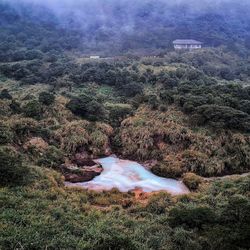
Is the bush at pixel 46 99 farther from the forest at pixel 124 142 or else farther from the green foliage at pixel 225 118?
the green foliage at pixel 225 118

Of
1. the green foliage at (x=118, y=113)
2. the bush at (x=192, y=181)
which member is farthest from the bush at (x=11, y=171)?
the green foliage at (x=118, y=113)

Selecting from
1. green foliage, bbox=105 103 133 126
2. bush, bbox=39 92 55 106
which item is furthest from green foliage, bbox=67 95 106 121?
bush, bbox=39 92 55 106

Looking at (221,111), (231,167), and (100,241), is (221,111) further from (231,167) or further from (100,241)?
(100,241)

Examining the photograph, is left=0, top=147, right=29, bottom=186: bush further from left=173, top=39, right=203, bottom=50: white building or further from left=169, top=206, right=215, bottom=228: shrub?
left=173, top=39, right=203, bottom=50: white building

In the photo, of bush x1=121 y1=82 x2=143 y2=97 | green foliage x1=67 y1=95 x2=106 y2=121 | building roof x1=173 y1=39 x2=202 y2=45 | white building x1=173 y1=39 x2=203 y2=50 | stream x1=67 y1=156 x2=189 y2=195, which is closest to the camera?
stream x1=67 y1=156 x2=189 y2=195

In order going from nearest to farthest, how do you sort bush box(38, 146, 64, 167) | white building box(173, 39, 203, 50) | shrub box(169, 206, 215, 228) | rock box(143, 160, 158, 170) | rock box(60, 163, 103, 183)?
shrub box(169, 206, 215, 228) → rock box(60, 163, 103, 183) → bush box(38, 146, 64, 167) → rock box(143, 160, 158, 170) → white building box(173, 39, 203, 50)

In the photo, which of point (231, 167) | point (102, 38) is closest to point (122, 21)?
point (102, 38)

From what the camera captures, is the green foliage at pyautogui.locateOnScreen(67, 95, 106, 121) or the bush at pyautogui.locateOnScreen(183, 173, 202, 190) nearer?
the bush at pyautogui.locateOnScreen(183, 173, 202, 190)
